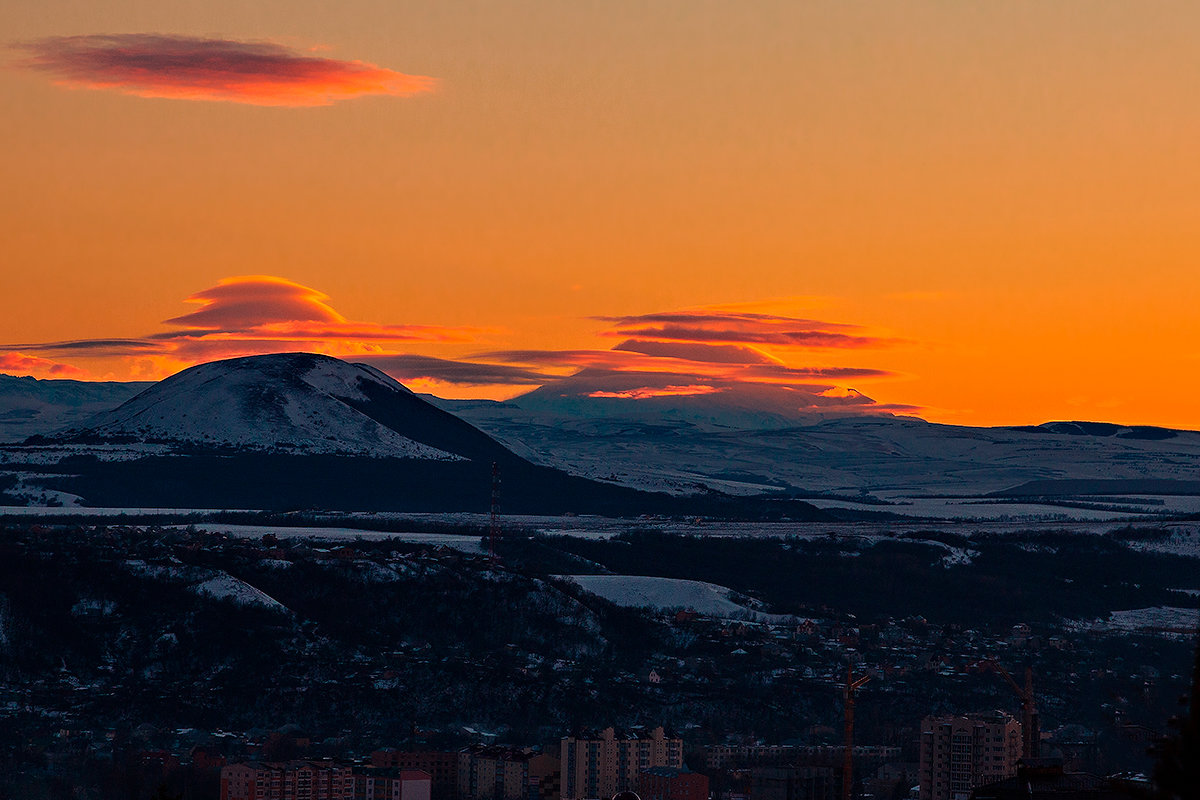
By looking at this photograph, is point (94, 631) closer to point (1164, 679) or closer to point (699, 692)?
point (699, 692)

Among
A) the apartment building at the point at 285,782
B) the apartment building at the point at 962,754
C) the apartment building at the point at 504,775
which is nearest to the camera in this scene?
the apartment building at the point at 285,782

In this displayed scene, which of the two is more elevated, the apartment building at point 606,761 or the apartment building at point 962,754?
the apartment building at point 962,754

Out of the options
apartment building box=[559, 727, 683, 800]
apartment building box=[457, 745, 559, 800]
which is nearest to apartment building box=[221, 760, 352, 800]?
apartment building box=[457, 745, 559, 800]

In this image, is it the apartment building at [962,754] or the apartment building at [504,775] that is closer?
the apartment building at [962,754]

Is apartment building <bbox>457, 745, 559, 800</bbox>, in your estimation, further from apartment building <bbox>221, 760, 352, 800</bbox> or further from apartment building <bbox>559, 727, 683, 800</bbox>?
apartment building <bbox>221, 760, 352, 800</bbox>

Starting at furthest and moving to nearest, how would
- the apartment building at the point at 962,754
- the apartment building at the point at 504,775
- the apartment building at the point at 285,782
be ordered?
1. the apartment building at the point at 504,775
2. the apartment building at the point at 962,754
3. the apartment building at the point at 285,782

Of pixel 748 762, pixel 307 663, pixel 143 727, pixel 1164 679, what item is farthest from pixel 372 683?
pixel 1164 679

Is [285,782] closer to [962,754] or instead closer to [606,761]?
[606,761]

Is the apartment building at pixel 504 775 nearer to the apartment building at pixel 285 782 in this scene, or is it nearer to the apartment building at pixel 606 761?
the apartment building at pixel 606 761

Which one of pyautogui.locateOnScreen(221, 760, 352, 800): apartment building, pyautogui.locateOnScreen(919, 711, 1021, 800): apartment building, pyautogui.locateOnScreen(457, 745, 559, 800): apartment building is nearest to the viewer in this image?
pyautogui.locateOnScreen(221, 760, 352, 800): apartment building

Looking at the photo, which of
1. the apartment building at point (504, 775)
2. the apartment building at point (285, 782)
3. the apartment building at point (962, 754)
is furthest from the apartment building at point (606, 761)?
the apartment building at point (962, 754)

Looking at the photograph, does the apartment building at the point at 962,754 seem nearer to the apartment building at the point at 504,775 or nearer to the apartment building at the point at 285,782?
the apartment building at the point at 504,775
